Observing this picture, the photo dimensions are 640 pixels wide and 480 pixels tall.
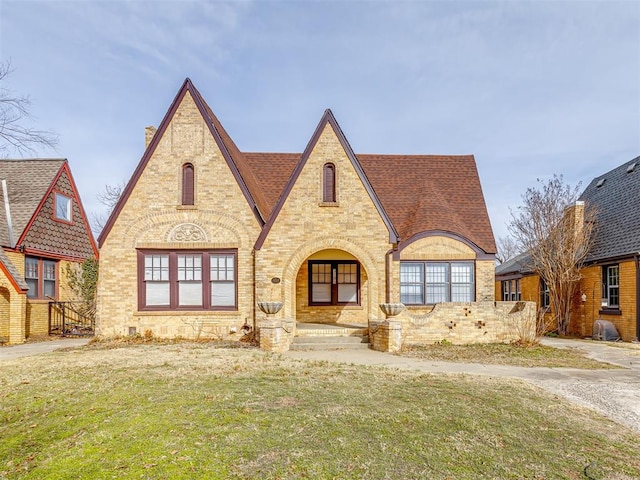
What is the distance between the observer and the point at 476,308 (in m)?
14.3

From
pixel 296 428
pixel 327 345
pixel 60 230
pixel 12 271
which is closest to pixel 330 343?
pixel 327 345

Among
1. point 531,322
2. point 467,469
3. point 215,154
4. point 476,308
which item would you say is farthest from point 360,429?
point 215,154

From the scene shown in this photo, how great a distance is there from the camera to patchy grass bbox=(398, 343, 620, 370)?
1150 cm

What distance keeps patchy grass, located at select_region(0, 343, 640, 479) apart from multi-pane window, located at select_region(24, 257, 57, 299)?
31.9ft

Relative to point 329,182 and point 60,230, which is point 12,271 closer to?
point 60,230

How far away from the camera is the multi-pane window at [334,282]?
1795 cm

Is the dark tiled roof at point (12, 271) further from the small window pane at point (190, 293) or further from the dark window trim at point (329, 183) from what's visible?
the dark window trim at point (329, 183)

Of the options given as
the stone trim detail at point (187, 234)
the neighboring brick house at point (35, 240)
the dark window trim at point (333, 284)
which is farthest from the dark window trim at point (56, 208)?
the dark window trim at point (333, 284)

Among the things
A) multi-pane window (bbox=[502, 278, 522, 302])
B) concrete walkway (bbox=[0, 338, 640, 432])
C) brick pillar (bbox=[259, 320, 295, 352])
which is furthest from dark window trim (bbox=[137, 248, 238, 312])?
multi-pane window (bbox=[502, 278, 522, 302])

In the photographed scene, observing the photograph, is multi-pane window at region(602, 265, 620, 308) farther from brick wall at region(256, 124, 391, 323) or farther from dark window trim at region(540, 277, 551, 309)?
brick wall at region(256, 124, 391, 323)

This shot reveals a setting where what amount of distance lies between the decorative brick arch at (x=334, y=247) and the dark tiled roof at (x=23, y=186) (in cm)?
1058

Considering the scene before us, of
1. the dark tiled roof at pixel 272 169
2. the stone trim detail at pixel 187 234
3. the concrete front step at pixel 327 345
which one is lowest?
the concrete front step at pixel 327 345

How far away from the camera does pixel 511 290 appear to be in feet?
86.6

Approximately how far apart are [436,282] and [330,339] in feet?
17.2
